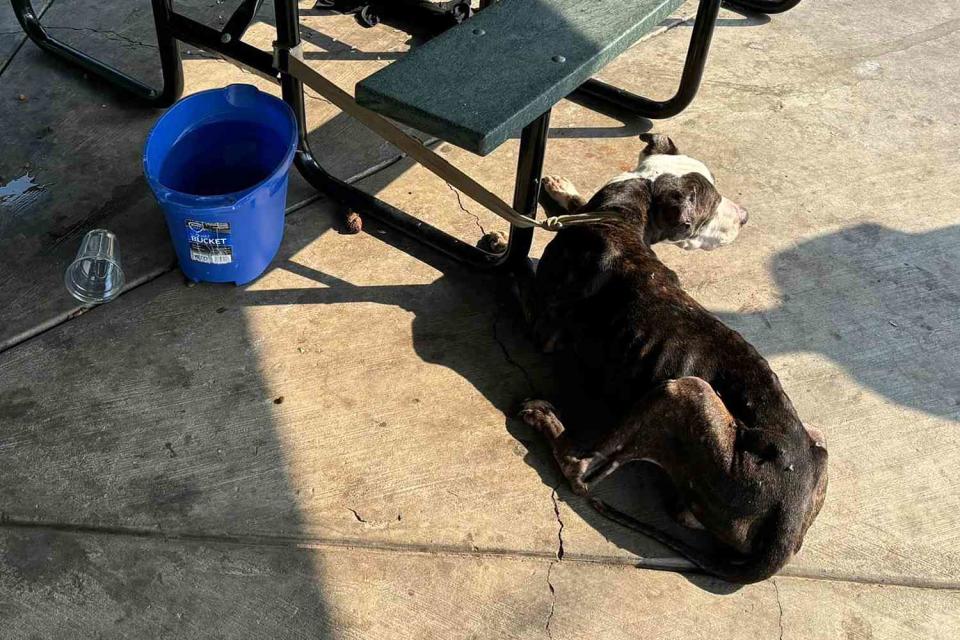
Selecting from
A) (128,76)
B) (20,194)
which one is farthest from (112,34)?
(20,194)

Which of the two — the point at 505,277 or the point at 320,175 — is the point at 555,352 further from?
the point at 320,175

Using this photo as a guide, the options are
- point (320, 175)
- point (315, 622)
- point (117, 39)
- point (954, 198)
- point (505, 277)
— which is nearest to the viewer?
point (315, 622)

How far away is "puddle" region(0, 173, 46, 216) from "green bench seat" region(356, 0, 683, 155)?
1.82 meters

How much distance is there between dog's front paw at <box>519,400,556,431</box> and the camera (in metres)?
2.95

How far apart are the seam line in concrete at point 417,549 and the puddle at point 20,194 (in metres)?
1.50

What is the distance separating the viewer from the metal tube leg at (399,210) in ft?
10.1

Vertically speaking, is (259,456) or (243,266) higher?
(243,266)

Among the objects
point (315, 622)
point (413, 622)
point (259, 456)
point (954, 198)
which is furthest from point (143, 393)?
point (954, 198)

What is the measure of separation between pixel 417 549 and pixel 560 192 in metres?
1.61

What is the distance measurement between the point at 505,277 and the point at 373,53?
180 cm

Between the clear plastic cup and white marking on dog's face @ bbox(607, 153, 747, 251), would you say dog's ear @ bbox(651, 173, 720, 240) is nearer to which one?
white marking on dog's face @ bbox(607, 153, 747, 251)

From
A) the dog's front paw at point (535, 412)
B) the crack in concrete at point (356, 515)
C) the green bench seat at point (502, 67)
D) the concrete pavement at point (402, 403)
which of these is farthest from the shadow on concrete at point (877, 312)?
the crack in concrete at point (356, 515)

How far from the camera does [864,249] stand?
12.4 feet

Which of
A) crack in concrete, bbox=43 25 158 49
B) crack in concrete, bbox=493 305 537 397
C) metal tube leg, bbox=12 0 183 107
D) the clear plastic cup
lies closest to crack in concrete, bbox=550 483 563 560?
crack in concrete, bbox=493 305 537 397
